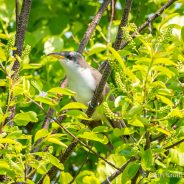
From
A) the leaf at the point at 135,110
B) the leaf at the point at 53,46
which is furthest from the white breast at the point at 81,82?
the leaf at the point at 135,110

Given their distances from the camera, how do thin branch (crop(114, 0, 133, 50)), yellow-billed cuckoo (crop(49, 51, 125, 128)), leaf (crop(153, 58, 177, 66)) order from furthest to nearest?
yellow-billed cuckoo (crop(49, 51, 125, 128)) < thin branch (crop(114, 0, 133, 50)) < leaf (crop(153, 58, 177, 66))

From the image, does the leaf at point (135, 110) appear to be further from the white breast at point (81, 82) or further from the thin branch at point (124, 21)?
the white breast at point (81, 82)

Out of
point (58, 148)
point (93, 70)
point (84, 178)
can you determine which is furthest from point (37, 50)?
point (84, 178)

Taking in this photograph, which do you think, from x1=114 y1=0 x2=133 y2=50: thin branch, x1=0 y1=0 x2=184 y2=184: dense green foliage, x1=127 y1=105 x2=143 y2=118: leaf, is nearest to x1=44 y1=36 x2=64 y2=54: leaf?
x1=0 y1=0 x2=184 y2=184: dense green foliage

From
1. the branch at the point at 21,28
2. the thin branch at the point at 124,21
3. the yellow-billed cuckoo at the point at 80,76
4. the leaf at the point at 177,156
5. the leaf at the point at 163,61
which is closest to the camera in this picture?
the leaf at the point at 163,61

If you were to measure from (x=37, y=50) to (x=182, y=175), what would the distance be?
219 centimetres

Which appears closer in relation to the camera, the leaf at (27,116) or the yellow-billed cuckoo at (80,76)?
the leaf at (27,116)

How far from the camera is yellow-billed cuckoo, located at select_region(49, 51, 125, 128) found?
441 centimetres

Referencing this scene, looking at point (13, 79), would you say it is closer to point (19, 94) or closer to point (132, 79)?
point (19, 94)

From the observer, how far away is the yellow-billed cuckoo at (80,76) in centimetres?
441

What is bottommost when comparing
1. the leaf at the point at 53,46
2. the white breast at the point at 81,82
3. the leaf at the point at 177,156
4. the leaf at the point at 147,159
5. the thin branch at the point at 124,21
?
the leaf at the point at 177,156

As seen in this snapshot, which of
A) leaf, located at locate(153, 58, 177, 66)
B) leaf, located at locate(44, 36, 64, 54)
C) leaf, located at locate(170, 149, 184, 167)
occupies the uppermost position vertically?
leaf, located at locate(153, 58, 177, 66)

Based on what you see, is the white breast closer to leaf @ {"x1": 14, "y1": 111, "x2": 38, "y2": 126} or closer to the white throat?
the white throat

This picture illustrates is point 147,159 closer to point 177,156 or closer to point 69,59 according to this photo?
point 177,156
